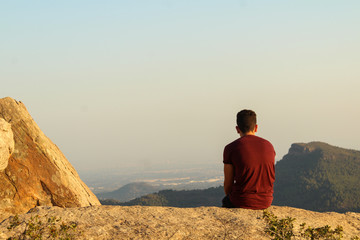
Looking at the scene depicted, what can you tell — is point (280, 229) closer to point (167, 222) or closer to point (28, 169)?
point (167, 222)

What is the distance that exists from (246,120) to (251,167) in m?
1.08

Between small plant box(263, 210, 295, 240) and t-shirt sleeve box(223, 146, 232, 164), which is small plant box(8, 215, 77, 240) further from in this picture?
small plant box(263, 210, 295, 240)

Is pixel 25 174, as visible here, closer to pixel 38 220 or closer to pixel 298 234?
A: pixel 38 220

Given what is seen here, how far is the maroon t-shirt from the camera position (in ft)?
31.3

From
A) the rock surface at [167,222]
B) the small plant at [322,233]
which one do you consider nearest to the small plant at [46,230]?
the rock surface at [167,222]

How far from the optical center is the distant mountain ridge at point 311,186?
10862 cm

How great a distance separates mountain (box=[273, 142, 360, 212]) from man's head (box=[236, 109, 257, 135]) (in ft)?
325

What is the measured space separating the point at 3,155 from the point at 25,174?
4.30ft

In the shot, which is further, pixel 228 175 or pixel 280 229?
pixel 228 175

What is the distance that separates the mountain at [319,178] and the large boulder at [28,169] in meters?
94.8

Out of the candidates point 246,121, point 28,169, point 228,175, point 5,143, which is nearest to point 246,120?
point 246,121

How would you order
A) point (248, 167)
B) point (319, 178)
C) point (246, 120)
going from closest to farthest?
point (248, 167) → point (246, 120) → point (319, 178)

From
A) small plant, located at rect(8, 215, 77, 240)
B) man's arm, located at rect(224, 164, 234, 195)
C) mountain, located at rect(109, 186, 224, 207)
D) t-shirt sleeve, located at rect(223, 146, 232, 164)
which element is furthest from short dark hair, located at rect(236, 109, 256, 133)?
mountain, located at rect(109, 186, 224, 207)

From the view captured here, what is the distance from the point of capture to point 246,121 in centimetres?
980
